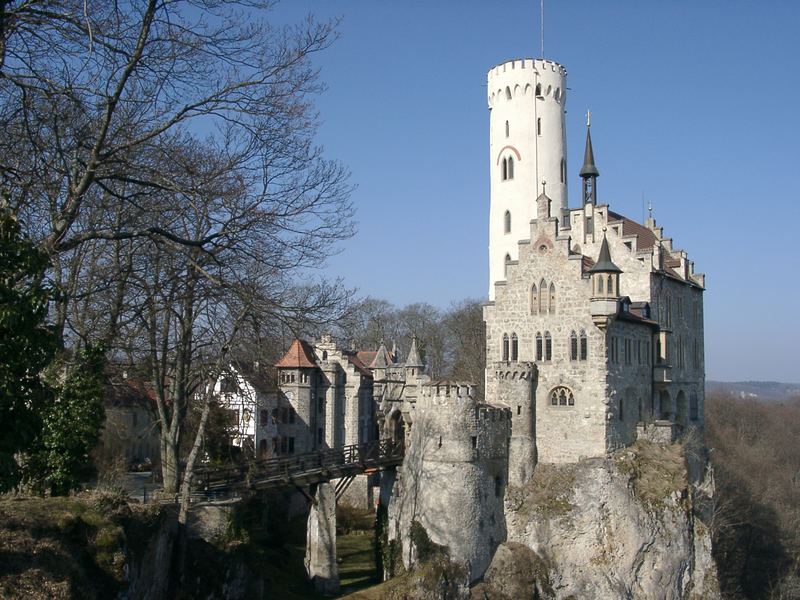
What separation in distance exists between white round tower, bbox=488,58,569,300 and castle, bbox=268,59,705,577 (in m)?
2.86

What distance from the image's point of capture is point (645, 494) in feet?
118

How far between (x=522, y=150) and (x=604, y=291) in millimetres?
15615

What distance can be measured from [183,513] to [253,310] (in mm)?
12916

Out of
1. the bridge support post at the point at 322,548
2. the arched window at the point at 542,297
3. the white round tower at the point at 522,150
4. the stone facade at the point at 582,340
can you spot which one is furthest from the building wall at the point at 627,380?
the bridge support post at the point at 322,548

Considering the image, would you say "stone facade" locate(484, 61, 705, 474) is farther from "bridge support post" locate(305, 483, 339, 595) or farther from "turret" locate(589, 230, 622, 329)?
"bridge support post" locate(305, 483, 339, 595)

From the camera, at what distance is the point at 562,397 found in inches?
1479

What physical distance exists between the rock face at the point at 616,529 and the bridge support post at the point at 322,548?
28.6 feet

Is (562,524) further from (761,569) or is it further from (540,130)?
(540,130)

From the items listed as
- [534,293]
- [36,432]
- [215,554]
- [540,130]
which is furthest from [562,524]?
[36,432]

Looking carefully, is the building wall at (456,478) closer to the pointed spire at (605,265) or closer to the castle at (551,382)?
the castle at (551,382)

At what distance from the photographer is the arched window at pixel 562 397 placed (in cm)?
3725

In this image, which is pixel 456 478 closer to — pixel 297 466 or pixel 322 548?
pixel 322 548

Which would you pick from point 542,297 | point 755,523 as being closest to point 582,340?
point 542,297

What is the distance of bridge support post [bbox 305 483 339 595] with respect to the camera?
3284 cm
